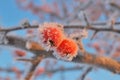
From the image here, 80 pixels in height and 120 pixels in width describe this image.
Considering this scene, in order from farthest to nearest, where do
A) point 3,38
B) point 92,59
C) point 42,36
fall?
1. point 92,59
2. point 3,38
3. point 42,36

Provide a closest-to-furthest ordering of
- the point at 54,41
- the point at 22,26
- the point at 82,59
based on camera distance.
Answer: the point at 54,41
the point at 22,26
the point at 82,59

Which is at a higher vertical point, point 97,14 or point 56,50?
point 56,50

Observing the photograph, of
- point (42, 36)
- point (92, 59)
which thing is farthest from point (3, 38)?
point (42, 36)

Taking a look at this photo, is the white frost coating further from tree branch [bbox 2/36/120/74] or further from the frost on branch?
tree branch [bbox 2/36/120/74]

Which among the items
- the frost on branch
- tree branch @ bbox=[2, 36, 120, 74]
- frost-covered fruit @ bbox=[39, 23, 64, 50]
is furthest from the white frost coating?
tree branch @ bbox=[2, 36, 120, 74]

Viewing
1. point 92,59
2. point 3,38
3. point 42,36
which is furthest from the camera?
point 92,59

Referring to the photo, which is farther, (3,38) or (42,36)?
(3,38)

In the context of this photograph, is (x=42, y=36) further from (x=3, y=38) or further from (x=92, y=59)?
(x=92, y=59)

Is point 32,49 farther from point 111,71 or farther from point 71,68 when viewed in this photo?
point 71,68

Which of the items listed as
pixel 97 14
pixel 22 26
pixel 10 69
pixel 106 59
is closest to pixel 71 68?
pixel 10 69
